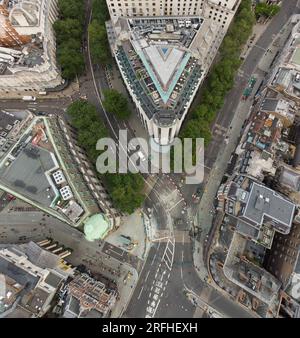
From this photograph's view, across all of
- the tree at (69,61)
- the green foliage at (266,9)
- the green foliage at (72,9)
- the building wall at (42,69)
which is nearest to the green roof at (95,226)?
the building wall at (42,69)

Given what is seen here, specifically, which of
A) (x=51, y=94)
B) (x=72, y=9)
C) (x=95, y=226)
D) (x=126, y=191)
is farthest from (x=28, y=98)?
(x=95, y=226)

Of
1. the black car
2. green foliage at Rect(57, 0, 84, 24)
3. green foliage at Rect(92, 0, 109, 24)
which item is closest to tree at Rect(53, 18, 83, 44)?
green foliage at Rect(57, 0, 84, 24)

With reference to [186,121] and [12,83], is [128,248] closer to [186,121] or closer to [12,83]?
[186,121]

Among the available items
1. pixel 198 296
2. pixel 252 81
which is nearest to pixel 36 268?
pixel 198 296

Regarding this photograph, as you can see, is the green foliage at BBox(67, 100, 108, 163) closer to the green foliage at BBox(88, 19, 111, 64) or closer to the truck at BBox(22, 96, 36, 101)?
the truck at BBox(22, 96, 36, 101)

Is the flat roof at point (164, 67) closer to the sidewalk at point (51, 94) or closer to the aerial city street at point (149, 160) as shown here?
the aerial city street at point (149, 160)

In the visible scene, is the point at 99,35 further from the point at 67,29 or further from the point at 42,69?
the point at 42,69
